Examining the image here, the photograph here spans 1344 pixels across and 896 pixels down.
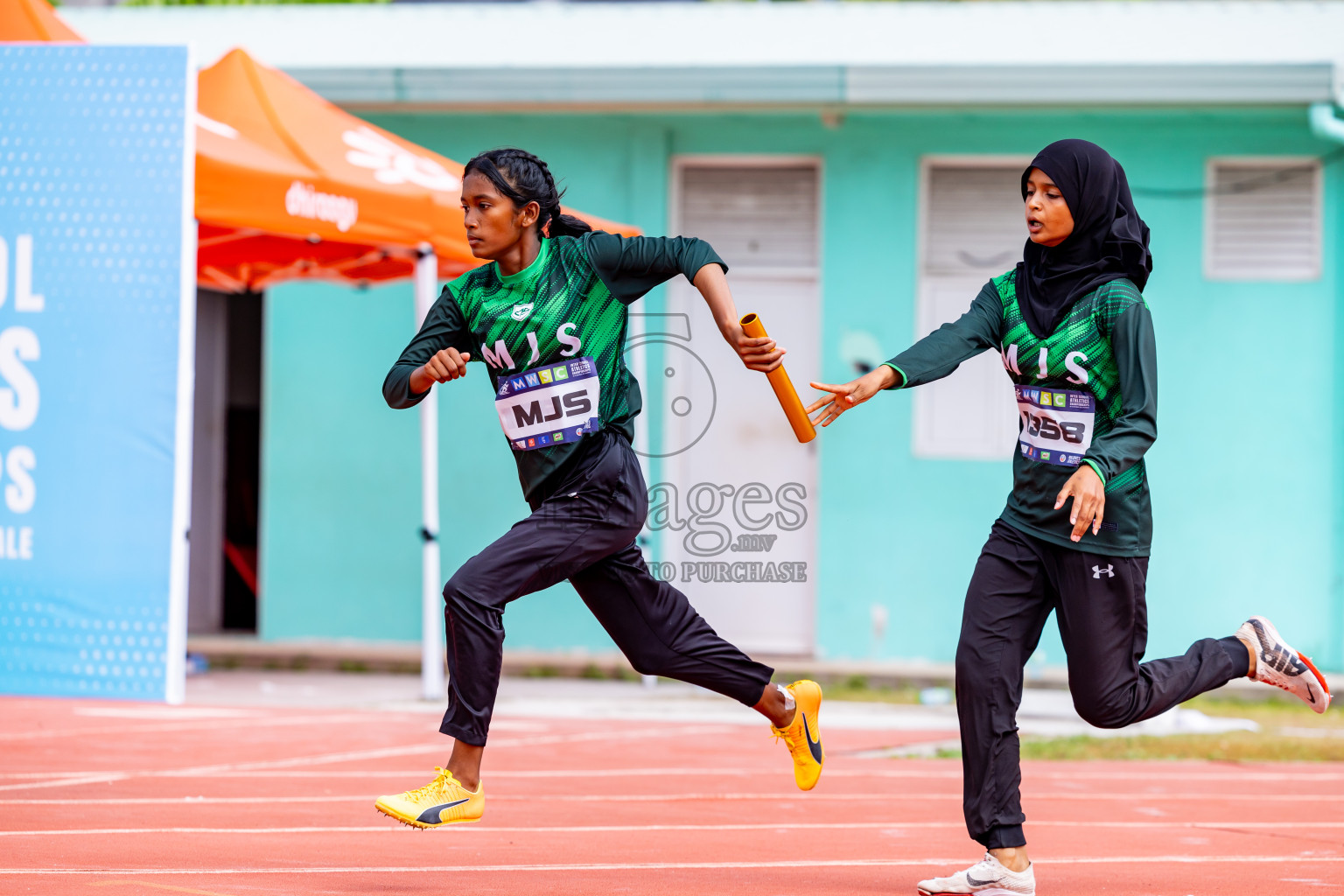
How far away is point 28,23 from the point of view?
322 inches

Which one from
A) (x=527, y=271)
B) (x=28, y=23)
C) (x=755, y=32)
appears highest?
(x=755, y=32)

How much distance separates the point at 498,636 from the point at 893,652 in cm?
712

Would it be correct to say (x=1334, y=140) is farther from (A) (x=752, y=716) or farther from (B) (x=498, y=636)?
(B) (x=498, y=636)

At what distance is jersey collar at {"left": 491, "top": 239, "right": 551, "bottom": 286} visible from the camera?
4.84 meters

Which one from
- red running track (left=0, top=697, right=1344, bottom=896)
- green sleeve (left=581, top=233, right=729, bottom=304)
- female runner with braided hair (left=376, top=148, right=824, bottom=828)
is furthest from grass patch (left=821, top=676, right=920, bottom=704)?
green sleeve (left=581, top=233, right=729, bottom=304)

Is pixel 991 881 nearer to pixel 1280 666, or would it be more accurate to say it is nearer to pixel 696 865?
pixel 696 865

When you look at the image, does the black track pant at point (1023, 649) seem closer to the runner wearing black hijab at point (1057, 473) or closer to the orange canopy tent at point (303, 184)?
the runner wearing black hijab at point (1057, 473)

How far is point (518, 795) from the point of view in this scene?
6.86m

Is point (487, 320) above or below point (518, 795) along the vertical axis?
above

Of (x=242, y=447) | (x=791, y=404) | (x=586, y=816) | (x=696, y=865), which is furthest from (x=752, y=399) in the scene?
(x=791, y=404)

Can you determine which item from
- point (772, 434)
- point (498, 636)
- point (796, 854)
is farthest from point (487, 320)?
point (772, 434)

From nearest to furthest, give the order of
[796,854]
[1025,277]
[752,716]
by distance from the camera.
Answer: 1. [1025,277]
2. [796,854]
3. [752,716]

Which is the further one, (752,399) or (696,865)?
(752,399)

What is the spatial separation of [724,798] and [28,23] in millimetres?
5229
